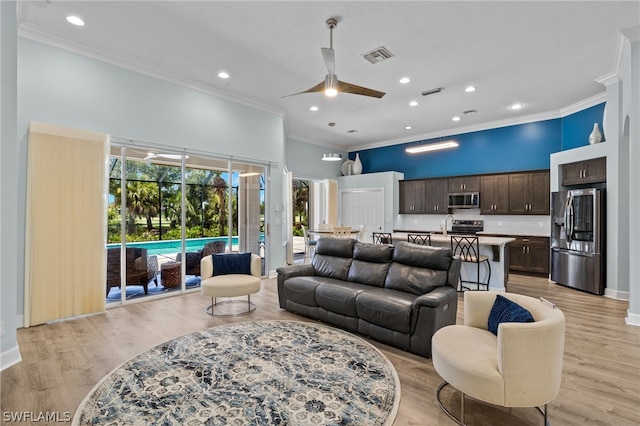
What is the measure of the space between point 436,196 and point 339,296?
5.54 meters

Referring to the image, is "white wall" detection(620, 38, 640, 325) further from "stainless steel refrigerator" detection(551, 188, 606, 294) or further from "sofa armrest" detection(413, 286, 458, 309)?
"sofa armrest" detection(413, 286, 458, 309)

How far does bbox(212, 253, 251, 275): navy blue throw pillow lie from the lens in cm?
451

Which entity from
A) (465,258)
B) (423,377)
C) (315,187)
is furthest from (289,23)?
(315,187)

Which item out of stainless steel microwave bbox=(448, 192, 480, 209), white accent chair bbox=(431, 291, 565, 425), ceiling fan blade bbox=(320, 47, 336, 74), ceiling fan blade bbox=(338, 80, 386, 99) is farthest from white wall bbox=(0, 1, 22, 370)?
stainless steel microwave bbox=(448, 192, 480, 209)

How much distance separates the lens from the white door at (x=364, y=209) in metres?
8.82

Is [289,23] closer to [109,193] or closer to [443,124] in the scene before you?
[109,193]

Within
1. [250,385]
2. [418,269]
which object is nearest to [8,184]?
[250,385]

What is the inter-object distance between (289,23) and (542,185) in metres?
6.13

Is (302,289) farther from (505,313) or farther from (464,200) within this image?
(464,200)

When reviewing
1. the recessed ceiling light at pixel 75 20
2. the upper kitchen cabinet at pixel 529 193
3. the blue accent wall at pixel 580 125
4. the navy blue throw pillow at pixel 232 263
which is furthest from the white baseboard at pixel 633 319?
the recessed ceiling light at pixel 75 20

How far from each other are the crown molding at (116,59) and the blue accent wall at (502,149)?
4.99 m

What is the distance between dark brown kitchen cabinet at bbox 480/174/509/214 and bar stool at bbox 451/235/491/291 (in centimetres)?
255

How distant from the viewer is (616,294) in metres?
4.80

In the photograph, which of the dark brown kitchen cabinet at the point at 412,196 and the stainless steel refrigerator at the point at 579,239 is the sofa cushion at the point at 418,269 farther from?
the dark brown kitchen cabinet at the point at 412,196
